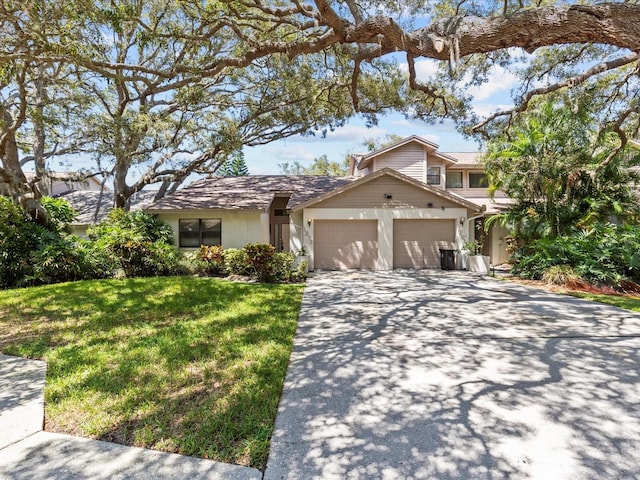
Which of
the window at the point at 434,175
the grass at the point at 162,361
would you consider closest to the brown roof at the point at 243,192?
the window at the point at 434,175

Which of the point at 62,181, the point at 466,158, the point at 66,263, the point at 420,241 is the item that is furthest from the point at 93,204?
the point at 466,158

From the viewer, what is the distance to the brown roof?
15977 mm

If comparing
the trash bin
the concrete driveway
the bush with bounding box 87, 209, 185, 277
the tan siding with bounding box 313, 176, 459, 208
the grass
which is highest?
the tan siding with bounding box 313, 176, 459, 208

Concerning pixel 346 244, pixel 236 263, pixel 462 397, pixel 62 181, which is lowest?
pixel 462 397

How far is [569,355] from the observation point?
4.96 metres

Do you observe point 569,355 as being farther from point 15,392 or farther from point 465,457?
point 15,392

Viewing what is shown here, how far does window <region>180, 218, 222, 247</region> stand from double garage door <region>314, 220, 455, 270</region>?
4.50 metres

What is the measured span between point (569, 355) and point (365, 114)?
11503mm

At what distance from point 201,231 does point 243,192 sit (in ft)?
9.43

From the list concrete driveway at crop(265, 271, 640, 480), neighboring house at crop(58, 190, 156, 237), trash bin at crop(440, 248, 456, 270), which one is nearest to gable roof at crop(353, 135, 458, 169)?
trash bin at crop(440, 248, 456, 270)

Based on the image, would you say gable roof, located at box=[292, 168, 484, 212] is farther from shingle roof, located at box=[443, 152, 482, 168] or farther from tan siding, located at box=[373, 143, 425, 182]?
shingle roof, located at box=[443, 152, 482, 168]

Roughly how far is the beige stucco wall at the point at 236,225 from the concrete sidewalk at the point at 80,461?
12.8 metres

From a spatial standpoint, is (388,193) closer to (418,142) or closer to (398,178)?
(398,178)

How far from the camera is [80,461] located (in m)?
2.76
